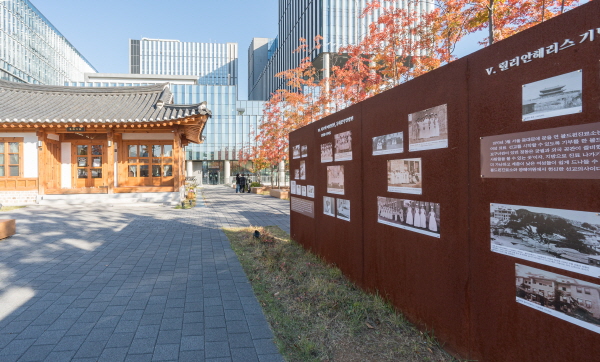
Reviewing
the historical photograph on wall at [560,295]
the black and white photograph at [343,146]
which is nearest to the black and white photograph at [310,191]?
the black and white photograph at [343,146]

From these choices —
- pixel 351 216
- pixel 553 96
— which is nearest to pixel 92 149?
pixel 351 216

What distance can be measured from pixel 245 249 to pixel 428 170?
461cm

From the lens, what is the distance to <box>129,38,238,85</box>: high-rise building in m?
91.5

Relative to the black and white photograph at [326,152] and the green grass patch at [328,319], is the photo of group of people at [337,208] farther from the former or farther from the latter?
the green grass patch at [328,319]

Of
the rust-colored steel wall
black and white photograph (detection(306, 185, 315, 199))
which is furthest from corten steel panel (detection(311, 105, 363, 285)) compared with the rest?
the rust-colored steel wall

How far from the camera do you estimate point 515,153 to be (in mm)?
2094

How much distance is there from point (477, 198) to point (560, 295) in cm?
76

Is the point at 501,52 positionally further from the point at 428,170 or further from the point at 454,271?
the point at 454,271

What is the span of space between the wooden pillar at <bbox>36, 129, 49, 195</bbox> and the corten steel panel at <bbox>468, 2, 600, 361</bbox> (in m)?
17.8

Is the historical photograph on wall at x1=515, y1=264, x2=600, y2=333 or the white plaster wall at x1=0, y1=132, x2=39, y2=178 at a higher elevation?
the white plaster wall at x1=0, y1=132, x2=39, y2=178

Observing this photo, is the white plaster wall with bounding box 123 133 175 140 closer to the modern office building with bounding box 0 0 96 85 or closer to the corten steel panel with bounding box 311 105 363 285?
the corten steel panel with bounding box 311 105 363 285

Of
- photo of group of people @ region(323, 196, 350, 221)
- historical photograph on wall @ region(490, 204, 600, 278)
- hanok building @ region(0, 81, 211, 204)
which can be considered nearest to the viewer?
historical photograph on wall @ region(490, 204, 600, 278)

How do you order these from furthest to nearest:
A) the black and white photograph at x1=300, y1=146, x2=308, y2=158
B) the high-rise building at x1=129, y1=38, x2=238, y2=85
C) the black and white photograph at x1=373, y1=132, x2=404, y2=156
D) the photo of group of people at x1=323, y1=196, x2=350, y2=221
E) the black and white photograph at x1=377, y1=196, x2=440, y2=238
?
1. the high-rise building at x1=129, y1=38, x2=238, y2=85
2. the black and white photograph at x1=300, y1=146, x2=308, y2=158
3. the photo of group of people at x1=323, y1=196, x2=350, y2=221
4. the black and white photograph at x1=373, y1=132, x2=404, y2=156
5. the black and white photograph at x1=377, y1=196, x2=440, y2=238

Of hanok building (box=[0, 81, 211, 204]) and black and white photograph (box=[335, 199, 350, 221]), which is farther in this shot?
hanok building (box=[0, 81, 211, 204])
